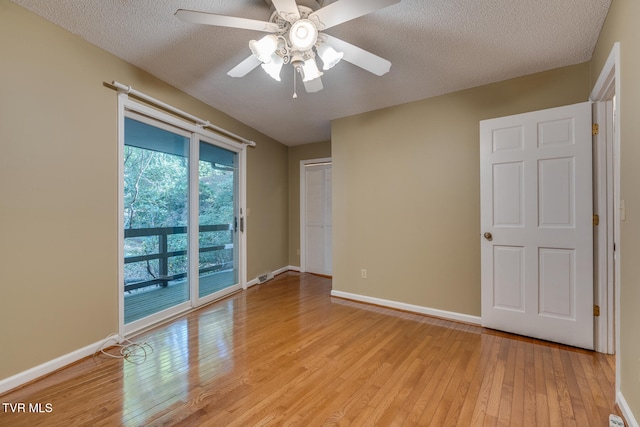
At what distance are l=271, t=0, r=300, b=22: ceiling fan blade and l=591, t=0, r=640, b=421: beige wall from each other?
172 centimetres

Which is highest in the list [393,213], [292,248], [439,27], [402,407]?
[439,27]

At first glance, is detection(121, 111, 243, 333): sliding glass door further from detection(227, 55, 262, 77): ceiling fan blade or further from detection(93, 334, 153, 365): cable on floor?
detection(227, 55, 262, 77): ceiling fan blade

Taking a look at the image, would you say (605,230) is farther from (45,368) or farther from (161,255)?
(45,368)

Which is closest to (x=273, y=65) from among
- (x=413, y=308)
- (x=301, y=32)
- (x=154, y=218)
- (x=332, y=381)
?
(x=301, y=32)

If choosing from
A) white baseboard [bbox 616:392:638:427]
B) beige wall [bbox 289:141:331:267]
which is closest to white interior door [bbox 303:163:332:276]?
beige wall [bbox 289:141:331:267]

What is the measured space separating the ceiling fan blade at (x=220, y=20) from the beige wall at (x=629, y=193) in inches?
76.7

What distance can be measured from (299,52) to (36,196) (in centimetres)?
207

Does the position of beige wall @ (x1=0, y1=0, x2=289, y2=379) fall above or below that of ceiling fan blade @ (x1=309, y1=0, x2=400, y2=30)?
below

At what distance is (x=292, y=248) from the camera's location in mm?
5520

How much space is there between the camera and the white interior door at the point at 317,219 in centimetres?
519

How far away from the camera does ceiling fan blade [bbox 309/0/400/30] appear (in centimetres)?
143

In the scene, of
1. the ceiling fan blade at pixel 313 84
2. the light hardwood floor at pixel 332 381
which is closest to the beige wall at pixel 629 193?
the light hardwood floor at pixel 332 381

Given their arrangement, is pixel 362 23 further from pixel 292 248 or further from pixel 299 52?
pixel 292 248

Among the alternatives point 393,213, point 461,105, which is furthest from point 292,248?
point 461,105
